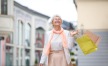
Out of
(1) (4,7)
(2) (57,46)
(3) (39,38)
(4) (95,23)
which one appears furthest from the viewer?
(3) (39,38)

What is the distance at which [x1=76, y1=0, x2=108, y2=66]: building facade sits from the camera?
245 inches

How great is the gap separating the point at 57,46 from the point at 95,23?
2.14 m

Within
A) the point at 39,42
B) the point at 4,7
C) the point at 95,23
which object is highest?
the point at 4,7

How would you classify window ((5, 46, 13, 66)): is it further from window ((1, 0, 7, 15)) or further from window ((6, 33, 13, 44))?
window ((1, 0, 7, 15))

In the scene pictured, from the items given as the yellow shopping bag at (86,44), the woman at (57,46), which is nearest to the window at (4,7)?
the woman at (57,46)

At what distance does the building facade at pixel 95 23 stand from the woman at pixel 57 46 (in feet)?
6.49

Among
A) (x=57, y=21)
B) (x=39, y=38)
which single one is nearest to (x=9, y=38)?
(x=39, y=38)

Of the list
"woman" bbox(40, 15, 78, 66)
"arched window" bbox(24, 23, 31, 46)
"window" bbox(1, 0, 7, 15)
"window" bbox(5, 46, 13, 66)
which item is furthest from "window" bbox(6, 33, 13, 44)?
"woman" bbox(40, 15, 78, 66)

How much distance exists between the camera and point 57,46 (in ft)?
14.0

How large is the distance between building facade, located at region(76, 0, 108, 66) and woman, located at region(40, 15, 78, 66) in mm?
1979

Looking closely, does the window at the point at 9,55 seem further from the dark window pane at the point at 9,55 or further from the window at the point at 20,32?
the window at the point at 20,32

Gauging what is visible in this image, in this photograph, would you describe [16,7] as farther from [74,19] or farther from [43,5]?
[74,19]

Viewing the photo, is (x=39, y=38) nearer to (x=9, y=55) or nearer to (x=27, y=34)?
(x=27, y=34)

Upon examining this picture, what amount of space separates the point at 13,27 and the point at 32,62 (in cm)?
86
